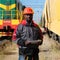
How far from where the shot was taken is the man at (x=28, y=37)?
18.0ft

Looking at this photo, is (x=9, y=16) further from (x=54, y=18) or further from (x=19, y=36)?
(x=19, y=36)

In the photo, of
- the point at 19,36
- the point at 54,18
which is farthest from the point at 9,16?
the point at 19,36

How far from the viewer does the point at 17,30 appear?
562cm

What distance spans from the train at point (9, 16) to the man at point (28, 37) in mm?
12352

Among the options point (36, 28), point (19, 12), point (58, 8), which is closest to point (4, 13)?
point (19, 12)

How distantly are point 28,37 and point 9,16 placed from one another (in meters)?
13.3

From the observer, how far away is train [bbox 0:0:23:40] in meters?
18.1

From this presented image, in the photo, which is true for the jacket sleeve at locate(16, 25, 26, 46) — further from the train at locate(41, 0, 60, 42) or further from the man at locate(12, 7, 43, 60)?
the train at locate(41, 0, 60, 42)

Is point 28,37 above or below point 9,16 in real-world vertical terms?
below

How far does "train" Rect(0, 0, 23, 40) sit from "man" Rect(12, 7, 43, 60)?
12.4m

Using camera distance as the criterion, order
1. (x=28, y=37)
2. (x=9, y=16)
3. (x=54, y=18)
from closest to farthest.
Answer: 1. (x=28, y=37)
2. (x=54, y=18)
3. (x=9, y=16)

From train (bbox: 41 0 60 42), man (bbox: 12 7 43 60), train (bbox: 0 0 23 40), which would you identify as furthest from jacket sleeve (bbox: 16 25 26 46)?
train (bbox: 0 0 23 40)

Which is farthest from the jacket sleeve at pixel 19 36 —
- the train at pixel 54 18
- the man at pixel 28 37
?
the train at pixel 54 18

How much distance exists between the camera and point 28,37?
18.2ft
